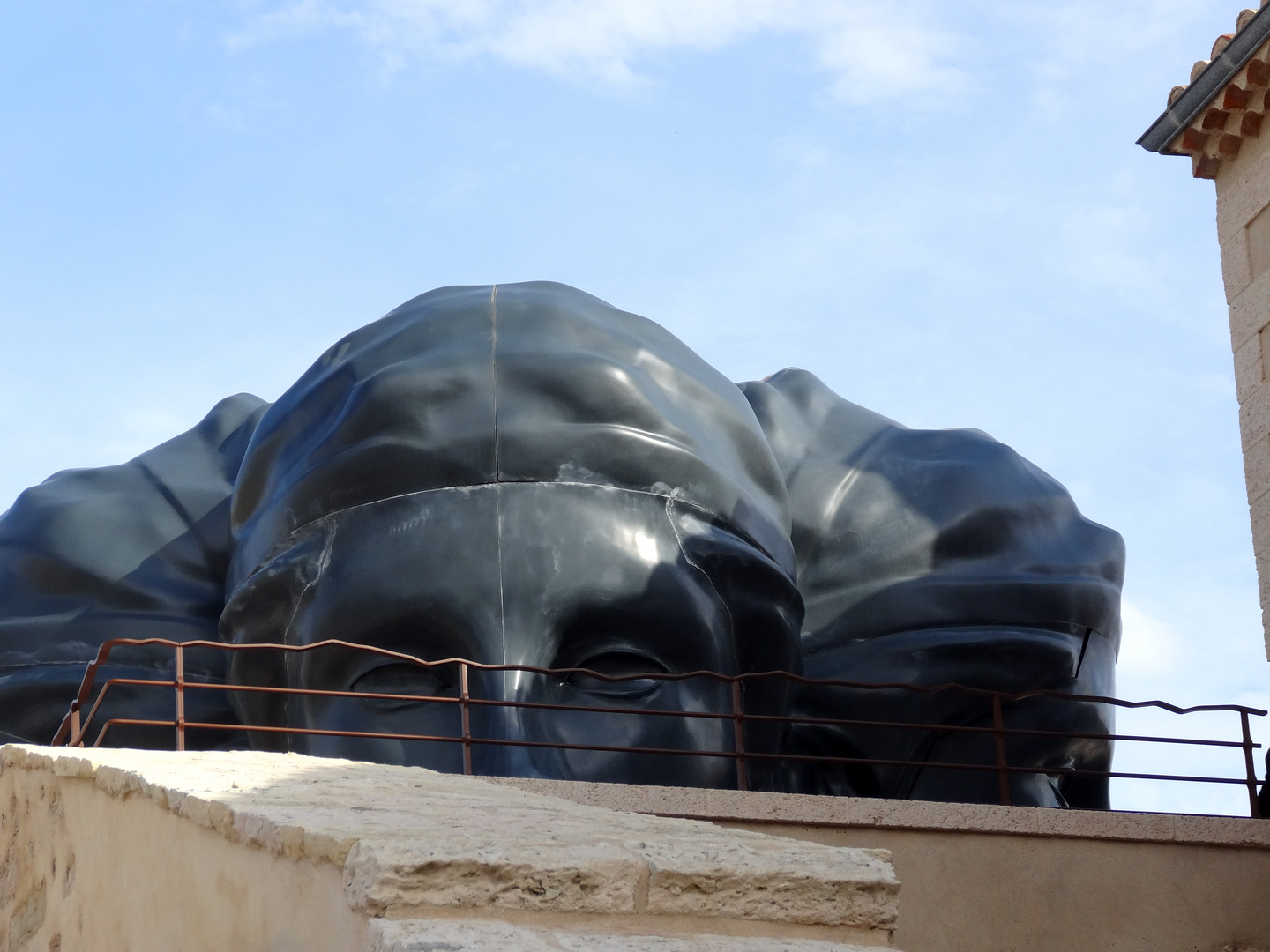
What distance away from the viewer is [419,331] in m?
10.4

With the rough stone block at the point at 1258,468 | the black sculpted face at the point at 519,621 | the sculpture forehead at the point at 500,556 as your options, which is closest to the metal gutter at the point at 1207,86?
the rough stone block at the point at 1258,468

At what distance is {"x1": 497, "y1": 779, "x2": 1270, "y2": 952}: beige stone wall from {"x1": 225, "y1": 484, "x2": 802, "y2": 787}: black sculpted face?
1.16 metres

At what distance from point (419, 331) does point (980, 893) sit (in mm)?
4395

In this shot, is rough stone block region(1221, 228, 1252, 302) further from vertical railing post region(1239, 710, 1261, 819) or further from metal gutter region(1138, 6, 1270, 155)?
vertical railing post region(1239, 710, 1261, 819)

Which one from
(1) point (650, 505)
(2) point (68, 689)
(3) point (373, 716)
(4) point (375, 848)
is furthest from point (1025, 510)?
(4) point (375, 848)

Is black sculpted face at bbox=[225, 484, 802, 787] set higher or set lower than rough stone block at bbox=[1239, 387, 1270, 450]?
lower

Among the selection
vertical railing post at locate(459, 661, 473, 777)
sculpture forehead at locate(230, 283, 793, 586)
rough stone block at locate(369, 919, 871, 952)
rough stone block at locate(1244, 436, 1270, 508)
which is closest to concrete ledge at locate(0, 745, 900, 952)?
rough stone block at locate(369, 919, 871, 952)

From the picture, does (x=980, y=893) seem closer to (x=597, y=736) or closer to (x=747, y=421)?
(x=597, y=736)

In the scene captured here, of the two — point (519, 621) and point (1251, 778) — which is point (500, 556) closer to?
point (519, 621)

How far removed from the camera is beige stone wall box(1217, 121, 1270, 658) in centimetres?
1148

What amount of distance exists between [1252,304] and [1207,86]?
1.49 m

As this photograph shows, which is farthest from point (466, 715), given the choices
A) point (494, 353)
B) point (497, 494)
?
point (494, 353)

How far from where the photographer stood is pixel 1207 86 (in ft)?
39.4

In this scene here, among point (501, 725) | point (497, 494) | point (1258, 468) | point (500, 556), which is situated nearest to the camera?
point (501, 725)
